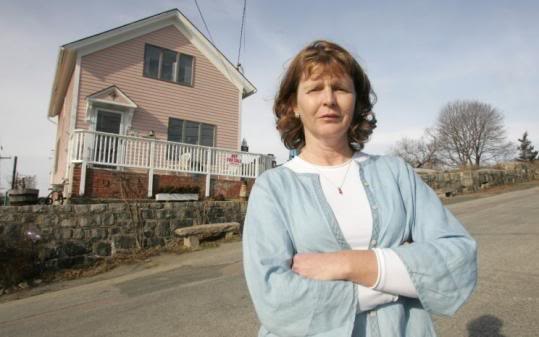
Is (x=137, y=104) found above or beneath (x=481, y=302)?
above

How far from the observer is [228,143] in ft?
49.2

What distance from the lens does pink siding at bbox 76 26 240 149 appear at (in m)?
12.5

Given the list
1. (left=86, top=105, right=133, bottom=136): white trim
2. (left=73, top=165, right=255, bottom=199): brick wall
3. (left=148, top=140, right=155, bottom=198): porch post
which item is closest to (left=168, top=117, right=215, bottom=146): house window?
(left=86, top=105, right=133, bottom=136): white trim

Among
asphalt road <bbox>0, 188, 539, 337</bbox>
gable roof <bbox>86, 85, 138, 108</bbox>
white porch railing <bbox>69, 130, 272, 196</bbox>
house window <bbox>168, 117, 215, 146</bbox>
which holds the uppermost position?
gable roof <bbox>86, 85, 138, 108</bbox>

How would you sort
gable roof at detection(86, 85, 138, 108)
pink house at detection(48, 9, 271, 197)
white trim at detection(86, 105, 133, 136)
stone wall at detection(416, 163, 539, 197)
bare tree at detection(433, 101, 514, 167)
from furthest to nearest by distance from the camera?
bare tree at detection(433, 101, 514, 167) → stone wall at detection(416, 163, 539, 197) → white trim at detection(86, 105, 133, 136) → gable roof at detection(86, 85, 138, 108) → pink house at detection(48, 9, 271, 197)

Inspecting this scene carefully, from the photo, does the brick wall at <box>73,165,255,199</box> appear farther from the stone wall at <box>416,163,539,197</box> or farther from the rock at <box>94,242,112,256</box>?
the stone wall at <box>416,163,539,197</box>

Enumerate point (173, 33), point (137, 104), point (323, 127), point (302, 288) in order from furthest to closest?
1. point (173, 33)
2. point (137, 104)
3. point (323, 127)
4. point (302, 288)

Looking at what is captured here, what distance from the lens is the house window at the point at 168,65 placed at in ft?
45.4

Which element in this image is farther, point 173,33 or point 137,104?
point 173,33

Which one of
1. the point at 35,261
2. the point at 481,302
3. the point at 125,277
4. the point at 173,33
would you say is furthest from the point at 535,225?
the point at 173,33

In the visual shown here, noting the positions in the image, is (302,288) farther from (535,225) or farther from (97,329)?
(535,225)

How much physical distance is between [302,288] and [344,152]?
2.00 ft

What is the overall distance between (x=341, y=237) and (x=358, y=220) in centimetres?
9

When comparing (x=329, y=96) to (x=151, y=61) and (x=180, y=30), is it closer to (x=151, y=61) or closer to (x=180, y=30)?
(x=151, y=61)
